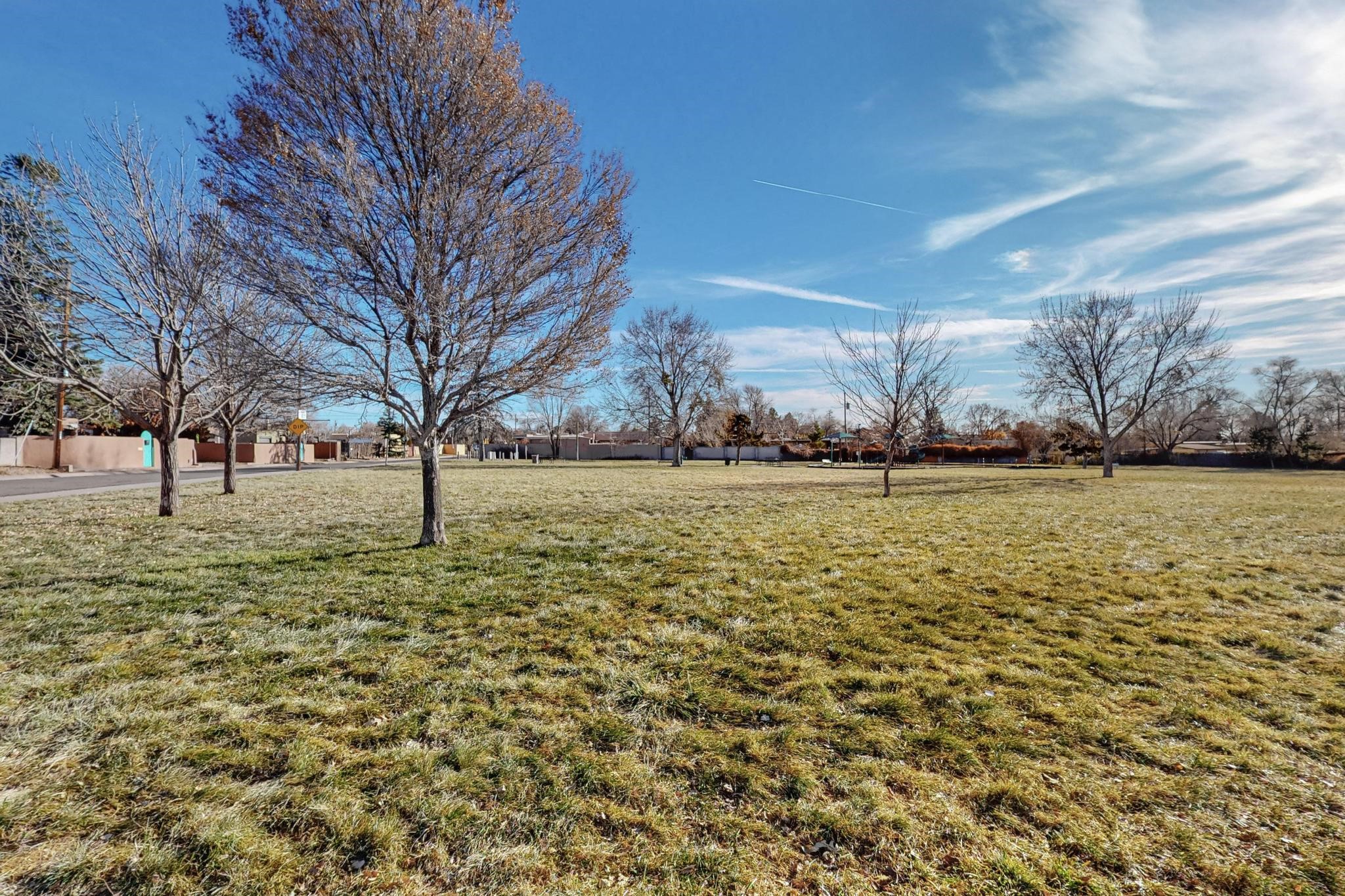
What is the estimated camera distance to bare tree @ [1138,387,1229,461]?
142 feet

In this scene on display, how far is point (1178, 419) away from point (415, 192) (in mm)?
70059

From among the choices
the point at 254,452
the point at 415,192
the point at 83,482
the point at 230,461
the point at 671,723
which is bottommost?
the point at 671,723

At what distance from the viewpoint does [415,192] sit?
757cm

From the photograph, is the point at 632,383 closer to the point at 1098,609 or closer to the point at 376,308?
the point at 376,308

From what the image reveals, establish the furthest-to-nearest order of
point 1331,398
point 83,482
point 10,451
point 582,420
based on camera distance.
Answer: point 582,420
point 1331,398
point 10,451
point 83,482

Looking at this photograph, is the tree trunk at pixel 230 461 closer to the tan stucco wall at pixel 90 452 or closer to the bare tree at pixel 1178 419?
the tan stucco wall at pixel 90 452

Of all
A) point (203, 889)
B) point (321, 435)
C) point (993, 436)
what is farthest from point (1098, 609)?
point (321, 435)

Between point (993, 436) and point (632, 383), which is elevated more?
point (632, 383)

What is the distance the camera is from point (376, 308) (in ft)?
24.5

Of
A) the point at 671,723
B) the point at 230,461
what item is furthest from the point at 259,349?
the point at 230,461

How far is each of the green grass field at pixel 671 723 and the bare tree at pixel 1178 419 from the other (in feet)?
159

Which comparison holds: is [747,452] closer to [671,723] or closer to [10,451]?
[10,451]

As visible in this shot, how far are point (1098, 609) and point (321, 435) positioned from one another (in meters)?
88.9

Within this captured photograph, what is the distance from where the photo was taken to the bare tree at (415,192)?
701 centimetres
